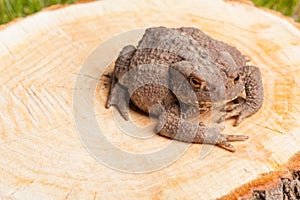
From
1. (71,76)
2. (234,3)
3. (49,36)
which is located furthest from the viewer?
(234,3)

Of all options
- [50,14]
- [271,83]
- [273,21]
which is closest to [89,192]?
[271,83]

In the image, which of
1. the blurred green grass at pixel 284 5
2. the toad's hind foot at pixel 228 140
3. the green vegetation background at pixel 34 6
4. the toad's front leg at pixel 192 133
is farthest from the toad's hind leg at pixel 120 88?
the blurred green grass at pixel 284 5

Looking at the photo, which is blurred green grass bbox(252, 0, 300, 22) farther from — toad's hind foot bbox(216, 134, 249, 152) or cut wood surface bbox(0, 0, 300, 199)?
toad's hind foot bbox(216, 134, 249, 152)

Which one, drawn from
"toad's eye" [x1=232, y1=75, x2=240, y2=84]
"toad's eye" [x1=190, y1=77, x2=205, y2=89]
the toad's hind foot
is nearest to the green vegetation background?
"toad's eye" [x1=232, y1=75, x2=240, y2=84]

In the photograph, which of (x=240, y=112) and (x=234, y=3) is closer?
(x=240, y=112)

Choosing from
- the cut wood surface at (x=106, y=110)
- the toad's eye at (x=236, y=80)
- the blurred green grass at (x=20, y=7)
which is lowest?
the blurred green grass at (x=20, y=7)

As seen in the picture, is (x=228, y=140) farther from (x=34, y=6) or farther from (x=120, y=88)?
(x=34, y=6)

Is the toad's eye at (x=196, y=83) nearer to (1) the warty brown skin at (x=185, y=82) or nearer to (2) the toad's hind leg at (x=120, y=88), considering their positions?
(1) the warty brown skin at (x=185, y=82)

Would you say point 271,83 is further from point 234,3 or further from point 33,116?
point 33,116

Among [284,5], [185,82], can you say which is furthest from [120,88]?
[284,5]
